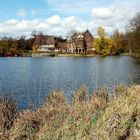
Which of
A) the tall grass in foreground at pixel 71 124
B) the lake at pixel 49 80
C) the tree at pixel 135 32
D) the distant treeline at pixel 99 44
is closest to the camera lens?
the tall grass in foreground at pixel 71 124

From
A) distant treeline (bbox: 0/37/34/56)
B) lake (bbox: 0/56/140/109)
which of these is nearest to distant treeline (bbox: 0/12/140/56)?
distant treeline (bbox: 0/37/34/56)

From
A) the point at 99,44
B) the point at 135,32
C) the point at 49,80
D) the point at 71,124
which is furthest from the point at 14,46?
the point at 71,124

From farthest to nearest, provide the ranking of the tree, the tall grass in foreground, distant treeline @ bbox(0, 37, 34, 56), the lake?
distant treeline @ bbox(0, 37, 34, 56) → the tree → the lake → the tall grass in foreground

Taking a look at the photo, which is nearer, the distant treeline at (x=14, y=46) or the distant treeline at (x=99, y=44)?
the distant treeline at (x=99, y=44)

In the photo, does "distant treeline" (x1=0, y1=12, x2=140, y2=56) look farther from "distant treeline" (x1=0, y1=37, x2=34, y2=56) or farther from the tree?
the tree

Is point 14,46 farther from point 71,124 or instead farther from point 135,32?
point 71,124

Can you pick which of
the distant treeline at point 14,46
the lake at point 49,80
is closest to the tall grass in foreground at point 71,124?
the lake at point 49,80

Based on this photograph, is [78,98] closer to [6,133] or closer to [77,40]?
[6,133]

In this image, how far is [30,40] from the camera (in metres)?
131

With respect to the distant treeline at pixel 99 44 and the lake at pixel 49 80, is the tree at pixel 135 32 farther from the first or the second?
the lake at pixel 49 80

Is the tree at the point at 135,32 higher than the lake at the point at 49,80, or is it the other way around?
the tree at the point at 135,32

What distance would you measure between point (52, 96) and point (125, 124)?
15.0 ft

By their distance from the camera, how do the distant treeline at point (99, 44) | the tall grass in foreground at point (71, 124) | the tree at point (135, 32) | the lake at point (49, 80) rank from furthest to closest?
the distant treeline at point (99, 44) → the tree at point (135, 32) → the lake at point (49, 80) → the tall grass in foreground at point (71, 124)

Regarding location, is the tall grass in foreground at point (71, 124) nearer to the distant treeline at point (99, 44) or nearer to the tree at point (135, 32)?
the tree at point (135, 32)
